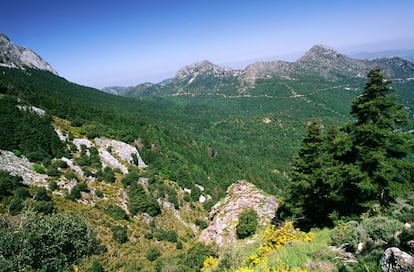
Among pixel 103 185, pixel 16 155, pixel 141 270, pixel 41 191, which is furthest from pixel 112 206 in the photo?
pixel 16 155

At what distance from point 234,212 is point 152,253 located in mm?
11537

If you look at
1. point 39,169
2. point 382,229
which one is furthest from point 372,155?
point 39,169

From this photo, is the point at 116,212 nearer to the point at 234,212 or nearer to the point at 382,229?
the point at 234,212

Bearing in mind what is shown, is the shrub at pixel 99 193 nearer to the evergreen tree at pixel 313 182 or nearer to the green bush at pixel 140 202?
the green bush at pixel 140 202

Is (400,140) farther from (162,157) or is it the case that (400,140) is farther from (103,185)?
(162,157)

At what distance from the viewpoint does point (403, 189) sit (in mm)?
16000

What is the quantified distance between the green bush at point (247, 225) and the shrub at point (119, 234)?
15697 millimetres

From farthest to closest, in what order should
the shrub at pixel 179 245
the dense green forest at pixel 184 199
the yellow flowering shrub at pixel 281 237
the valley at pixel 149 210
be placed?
1. the shrub at pixel 179 245
2. the dense green forest at pixel 184 199
3. the yellow flowering shrub at pixel 281 237
4. the valley at pixel 149 210

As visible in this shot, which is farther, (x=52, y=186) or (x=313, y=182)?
(x=52, y=186)

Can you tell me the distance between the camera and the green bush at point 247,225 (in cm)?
2441

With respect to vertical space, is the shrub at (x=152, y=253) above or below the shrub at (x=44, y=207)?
below

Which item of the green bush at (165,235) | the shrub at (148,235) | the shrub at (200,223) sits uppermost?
the shrub at (148,235)

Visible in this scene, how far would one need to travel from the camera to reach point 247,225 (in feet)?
80.9

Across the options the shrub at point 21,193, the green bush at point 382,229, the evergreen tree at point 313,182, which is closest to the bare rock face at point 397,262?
the green bush at point 382,229
